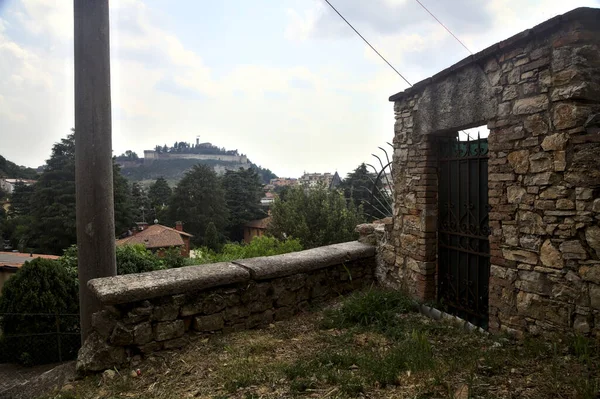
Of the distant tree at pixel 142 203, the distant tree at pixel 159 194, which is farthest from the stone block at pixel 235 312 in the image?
the distant tree at pixel 159 194

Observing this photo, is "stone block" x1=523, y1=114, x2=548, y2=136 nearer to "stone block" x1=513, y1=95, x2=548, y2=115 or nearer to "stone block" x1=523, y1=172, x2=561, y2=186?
"stone block" x1=513, y1=95, x2=548, y2=115

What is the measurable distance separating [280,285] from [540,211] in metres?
2.43

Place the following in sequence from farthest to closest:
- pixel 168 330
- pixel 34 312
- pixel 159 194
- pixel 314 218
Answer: pixel 159 194 → pixel 314 218 → pixel 34 312 → pixel 168 330

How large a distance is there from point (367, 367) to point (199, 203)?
106 ft

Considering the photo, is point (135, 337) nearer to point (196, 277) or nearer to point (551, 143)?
point (196, 277)

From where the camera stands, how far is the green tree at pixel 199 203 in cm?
3328

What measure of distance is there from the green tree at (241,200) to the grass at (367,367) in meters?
32.4

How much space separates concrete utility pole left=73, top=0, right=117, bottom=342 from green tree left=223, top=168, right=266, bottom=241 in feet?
105

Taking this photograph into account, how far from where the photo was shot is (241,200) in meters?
36.1

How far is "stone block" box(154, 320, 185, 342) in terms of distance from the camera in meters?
3.22

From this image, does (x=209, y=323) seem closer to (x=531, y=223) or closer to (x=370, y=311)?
(x=370, y=311)

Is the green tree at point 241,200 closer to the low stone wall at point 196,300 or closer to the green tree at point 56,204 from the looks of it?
the green tree at point 56,204

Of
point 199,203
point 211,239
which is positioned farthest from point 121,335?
point 199,203

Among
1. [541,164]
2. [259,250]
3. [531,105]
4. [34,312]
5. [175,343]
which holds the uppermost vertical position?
[531,105]
